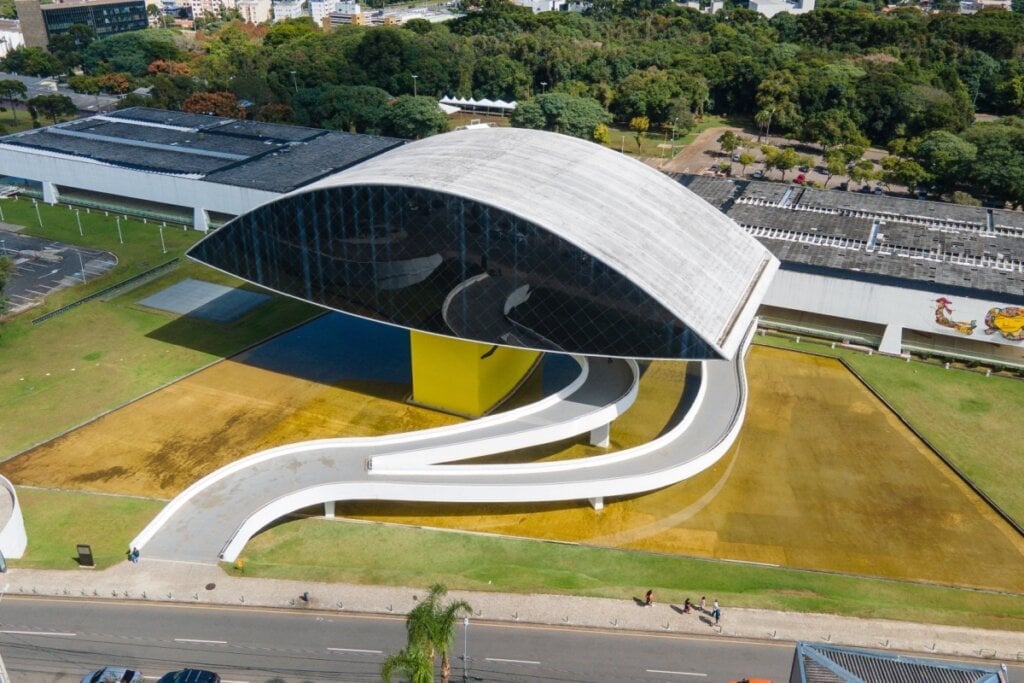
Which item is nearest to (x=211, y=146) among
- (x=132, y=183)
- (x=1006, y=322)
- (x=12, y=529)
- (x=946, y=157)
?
(x=132, y=183)

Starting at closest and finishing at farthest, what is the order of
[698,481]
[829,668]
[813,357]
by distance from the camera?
[829,668] → [698,481] → [813,357]

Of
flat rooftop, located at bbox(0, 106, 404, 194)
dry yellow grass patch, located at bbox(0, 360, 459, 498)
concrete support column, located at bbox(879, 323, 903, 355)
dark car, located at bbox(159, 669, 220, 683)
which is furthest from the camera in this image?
flat rooftop, located at bbox(0, 106, 404, 194)

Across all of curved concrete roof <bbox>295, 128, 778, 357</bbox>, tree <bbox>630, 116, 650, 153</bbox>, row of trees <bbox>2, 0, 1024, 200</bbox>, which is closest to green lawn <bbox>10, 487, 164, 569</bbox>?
curved concrete roof <bbox>295, 128, 778, 357</bbox>

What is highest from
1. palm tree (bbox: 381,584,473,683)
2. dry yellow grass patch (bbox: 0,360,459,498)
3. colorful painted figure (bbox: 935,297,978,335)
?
palm tree (bbox: 381,584,473,683)

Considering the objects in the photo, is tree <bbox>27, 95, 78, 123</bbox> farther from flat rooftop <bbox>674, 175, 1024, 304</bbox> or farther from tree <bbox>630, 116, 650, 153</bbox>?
flat rooftop <bbox>674, 175, 1024, 304</bbox>

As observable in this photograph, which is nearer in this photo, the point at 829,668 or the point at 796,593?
the point at 829,668

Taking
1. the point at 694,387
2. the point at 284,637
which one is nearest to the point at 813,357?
the point at 694,387

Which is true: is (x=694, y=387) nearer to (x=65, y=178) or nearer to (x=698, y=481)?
(x=698, y=481)
